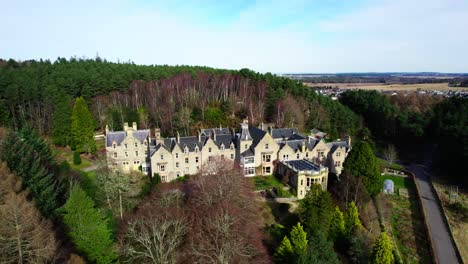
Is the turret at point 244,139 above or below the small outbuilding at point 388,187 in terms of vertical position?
above

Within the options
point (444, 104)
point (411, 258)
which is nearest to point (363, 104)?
point (444, 104)

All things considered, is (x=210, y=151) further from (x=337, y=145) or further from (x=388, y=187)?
(x=388, y=187)

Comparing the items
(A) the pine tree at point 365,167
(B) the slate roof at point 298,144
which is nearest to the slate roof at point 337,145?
(B) the slate roof at point 298,144

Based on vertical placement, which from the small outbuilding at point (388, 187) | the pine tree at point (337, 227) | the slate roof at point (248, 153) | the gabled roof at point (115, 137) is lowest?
the small outbuilding at point (388, 187)

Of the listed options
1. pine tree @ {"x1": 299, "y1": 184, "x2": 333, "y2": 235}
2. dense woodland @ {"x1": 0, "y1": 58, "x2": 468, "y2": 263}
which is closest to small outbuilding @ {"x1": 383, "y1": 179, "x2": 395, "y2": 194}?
dense woodland @ {"x1": 0, "y1": 58, "x2": 468, "y2": 263}

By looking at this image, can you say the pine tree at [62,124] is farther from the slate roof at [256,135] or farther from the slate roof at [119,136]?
the slate roof at [256,135]

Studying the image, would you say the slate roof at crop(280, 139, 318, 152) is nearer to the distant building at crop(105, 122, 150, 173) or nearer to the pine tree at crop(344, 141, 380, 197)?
the pine tree at crop(344, 141, 380, 197)

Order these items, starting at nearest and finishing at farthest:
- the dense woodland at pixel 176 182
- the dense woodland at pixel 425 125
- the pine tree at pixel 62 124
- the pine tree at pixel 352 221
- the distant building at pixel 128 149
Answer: the dense woodland at pixel 176 182 < the pine tree at pixel 352 221 < the distant building at pixel 128 149 < the dense woodland at pixel 425 125 < the pine tree at pixel 62 124
